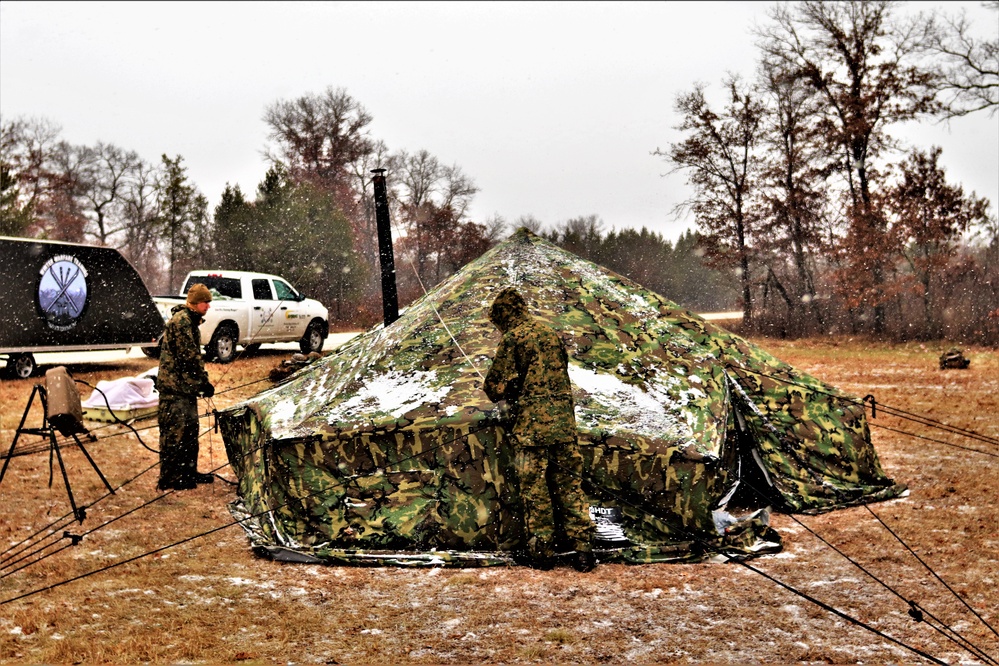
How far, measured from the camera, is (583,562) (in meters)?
5.23

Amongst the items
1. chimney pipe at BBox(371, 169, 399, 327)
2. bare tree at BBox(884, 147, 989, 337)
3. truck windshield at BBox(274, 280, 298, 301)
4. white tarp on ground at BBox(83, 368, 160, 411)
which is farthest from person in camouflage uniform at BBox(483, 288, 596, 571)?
bare tree at BBox(884, 147, 989, 337)

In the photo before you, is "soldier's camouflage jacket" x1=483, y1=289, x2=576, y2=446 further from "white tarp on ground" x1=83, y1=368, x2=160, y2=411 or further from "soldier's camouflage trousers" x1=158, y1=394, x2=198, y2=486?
"white tarp on ground" x1=83, y1=368, x2=160, y2=411

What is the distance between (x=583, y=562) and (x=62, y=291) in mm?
11524

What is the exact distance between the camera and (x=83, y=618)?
4.45 meters

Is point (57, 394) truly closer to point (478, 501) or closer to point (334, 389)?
point (334, 389)

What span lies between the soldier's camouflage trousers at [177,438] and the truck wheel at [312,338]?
10.3 m

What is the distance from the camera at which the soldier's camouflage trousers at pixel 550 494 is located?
520 cm

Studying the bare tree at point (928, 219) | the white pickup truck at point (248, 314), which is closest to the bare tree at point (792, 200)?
the bare tree at point (928, 219)

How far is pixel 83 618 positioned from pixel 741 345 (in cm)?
507

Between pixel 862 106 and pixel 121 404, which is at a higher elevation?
pixel 862 106

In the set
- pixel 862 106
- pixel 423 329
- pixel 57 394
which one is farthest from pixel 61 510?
pixel 862 106

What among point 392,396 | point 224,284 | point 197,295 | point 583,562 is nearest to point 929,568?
point 583,562

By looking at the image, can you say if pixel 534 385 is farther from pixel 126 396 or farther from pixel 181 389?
pixel 126 396

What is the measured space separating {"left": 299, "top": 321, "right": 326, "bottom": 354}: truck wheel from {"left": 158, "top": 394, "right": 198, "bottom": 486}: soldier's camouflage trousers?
10334mm
